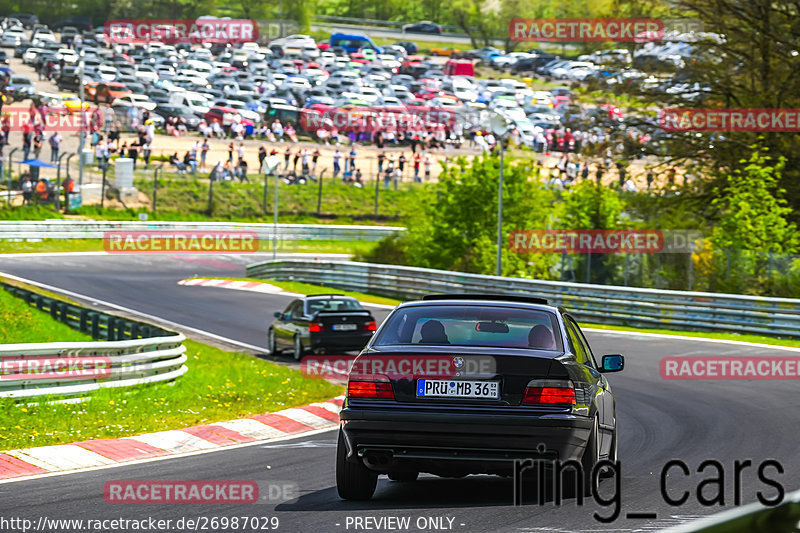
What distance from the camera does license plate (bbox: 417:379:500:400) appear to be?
7.66 meters

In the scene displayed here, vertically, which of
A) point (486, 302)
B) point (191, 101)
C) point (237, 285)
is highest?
point (191, 101)

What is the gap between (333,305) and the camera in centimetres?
→ 2305

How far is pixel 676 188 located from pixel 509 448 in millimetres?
30887

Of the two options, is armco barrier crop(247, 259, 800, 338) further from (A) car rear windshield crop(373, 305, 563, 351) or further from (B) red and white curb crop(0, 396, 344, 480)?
(A) car rear windshield crop(373, 305, 563, 351)

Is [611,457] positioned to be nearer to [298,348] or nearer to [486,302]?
[486,302]

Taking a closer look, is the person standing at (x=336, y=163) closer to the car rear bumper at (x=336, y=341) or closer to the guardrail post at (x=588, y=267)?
the guardrail post at (x=588, y=267)

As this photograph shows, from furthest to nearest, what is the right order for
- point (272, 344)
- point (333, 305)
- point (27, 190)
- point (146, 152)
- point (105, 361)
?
point (146, 152)
point (27, 190)
point (272, 344)
point (333, 305)
point (105, 361)

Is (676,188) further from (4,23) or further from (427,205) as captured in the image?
(4,23)

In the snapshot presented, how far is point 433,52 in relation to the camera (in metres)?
116

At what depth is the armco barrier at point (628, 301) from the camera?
25953mm

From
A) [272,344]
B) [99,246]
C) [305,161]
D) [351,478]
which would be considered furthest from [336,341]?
[305,161]

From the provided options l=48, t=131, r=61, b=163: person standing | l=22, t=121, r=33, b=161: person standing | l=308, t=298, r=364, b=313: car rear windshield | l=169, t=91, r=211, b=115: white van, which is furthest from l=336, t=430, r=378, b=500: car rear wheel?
l=169, t=91, r=211, b=115: white van

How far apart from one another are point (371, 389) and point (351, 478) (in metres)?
0.70

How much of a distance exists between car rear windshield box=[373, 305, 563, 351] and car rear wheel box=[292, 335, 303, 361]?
45.5 feet
